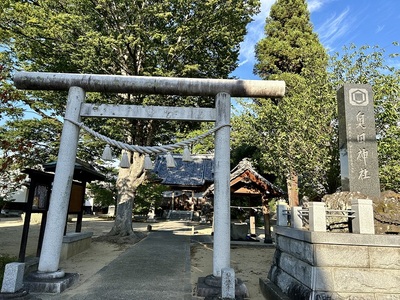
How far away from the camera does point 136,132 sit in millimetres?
12664

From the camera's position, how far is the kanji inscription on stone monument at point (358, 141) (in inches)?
245

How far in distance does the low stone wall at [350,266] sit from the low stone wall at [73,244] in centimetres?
704

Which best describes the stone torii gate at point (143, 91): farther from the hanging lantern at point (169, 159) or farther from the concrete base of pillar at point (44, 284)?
the concrete base of pillar at point (44, 284)

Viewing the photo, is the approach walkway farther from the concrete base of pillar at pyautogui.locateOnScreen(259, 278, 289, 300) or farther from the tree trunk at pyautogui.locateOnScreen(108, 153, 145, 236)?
the tree trunk at pyautogui.locateOnScreen(108, 153, 145, 236)

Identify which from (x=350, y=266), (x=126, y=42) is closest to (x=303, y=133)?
(x=350, y=266)

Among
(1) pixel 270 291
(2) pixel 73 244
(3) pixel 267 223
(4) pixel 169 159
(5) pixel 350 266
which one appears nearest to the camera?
(5) pixel 350 266

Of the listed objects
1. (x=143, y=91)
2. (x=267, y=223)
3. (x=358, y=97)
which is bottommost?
(x=267, y=223)

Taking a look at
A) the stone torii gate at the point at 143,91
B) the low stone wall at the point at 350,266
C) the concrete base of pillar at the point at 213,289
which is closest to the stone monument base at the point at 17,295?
the stone torii gate at the point at 143,91

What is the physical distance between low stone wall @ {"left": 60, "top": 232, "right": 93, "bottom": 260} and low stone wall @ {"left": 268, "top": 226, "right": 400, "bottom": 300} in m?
7.04

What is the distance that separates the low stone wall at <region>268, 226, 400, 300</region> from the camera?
3.88 m

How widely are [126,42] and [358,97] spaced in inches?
343

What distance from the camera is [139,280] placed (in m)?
5.57

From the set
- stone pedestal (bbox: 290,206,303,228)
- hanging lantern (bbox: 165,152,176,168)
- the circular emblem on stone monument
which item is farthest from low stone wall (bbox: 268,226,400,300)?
the circular emblem on stone monument

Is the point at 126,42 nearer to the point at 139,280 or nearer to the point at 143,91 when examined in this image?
the point at 143,91
